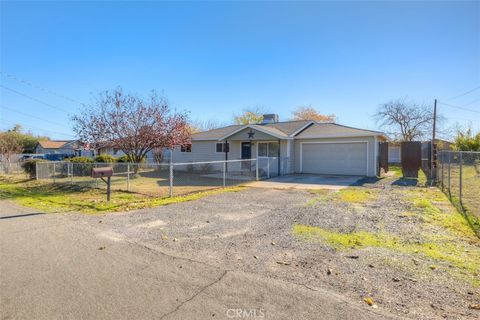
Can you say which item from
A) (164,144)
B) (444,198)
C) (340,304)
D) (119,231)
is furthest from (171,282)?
(164,144)

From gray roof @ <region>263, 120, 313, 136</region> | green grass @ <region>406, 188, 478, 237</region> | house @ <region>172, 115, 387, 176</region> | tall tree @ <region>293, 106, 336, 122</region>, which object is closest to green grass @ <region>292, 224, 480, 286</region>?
green grass @ <region>406, 188, 478, 237</region>

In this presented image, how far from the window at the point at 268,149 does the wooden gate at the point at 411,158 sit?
7.38 meters

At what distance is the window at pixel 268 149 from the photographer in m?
18.3

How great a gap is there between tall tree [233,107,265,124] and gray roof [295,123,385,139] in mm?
23561

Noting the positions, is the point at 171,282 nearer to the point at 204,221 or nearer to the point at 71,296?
the point at 71,296

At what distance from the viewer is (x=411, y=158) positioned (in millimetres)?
15734

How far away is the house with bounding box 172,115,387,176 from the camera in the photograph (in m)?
16.5

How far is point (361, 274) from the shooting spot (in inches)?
146

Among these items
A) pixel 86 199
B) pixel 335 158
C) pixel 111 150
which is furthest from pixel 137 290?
pixel 111 150

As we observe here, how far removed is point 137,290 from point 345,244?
3451 millimetres

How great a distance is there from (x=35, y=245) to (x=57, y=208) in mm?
3816

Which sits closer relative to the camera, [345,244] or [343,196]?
[345,244]

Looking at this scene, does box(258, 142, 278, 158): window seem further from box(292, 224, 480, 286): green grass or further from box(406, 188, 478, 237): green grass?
box(292, 224, 480, 286): green grass

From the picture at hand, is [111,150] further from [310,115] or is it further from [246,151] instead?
[310,115]
